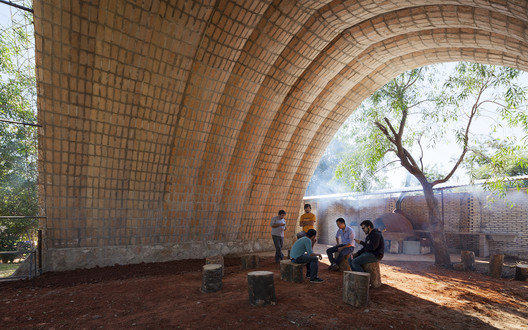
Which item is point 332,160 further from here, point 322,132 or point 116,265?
point 116,265

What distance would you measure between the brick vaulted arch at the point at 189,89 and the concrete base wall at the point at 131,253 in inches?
1.0

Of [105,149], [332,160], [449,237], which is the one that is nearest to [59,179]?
[105,149]

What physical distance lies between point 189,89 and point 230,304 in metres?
4.76

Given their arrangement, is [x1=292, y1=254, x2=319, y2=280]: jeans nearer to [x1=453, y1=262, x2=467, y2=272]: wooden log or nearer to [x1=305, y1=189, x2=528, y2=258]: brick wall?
[x1=453, y1=262, x2=467, y2=272]: wooden log

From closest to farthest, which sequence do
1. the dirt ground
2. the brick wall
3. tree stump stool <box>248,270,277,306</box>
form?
1. the dirt ground
2. tree stump stool <box>248,270,277,306</box>
3. the brick wall

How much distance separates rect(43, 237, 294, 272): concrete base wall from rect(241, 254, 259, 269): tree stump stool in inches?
57.0

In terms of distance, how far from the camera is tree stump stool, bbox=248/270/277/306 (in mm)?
4516

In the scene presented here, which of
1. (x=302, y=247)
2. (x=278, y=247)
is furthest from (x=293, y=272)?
(x=278, y=247)

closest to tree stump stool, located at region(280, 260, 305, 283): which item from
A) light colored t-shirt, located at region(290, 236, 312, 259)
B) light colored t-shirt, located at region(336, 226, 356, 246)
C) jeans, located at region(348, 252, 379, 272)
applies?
light colored t-shirt, located at region(290, 236, 312, 259)

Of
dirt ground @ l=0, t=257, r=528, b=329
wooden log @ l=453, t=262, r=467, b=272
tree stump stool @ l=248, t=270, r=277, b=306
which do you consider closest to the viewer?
dirt ground @ l=0, t=257, r=528, b=329

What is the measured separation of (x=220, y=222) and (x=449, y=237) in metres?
11.3

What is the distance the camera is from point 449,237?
45.4 feet

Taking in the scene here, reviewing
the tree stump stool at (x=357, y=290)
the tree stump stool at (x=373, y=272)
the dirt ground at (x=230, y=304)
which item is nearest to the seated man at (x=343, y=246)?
the dirt ground at (x=230, y=304)

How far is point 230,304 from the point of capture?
4594 mm
